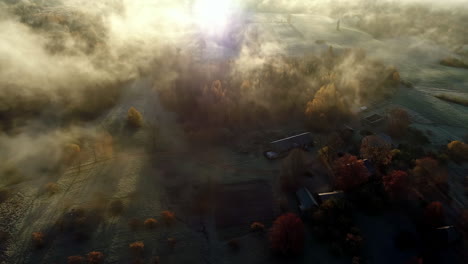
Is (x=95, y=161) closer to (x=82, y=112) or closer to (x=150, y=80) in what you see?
(x=82, y=112)

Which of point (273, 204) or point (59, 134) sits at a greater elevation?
point (59, 134)

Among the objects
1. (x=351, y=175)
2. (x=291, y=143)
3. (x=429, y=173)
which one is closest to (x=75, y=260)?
(x=291, y=143)

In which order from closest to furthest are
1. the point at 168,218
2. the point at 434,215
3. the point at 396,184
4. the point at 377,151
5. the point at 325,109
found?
the point at 434,215, the point at 168,218, the point at 396,184, the point at 377,151, the point at 325,109

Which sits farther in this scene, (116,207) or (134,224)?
(116,207)

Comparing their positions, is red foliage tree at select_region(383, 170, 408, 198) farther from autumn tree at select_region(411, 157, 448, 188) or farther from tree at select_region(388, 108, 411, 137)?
tree at select_region(388, 108, 411, 137)

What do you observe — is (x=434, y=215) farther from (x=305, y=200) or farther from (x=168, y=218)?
(x=168, y=218)

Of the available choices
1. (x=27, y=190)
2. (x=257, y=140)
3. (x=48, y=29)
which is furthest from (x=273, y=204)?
(x=48, y=29)

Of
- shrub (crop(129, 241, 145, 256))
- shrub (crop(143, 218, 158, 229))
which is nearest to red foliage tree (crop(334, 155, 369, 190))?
shrub (crop(143, 218, 158, 229))
